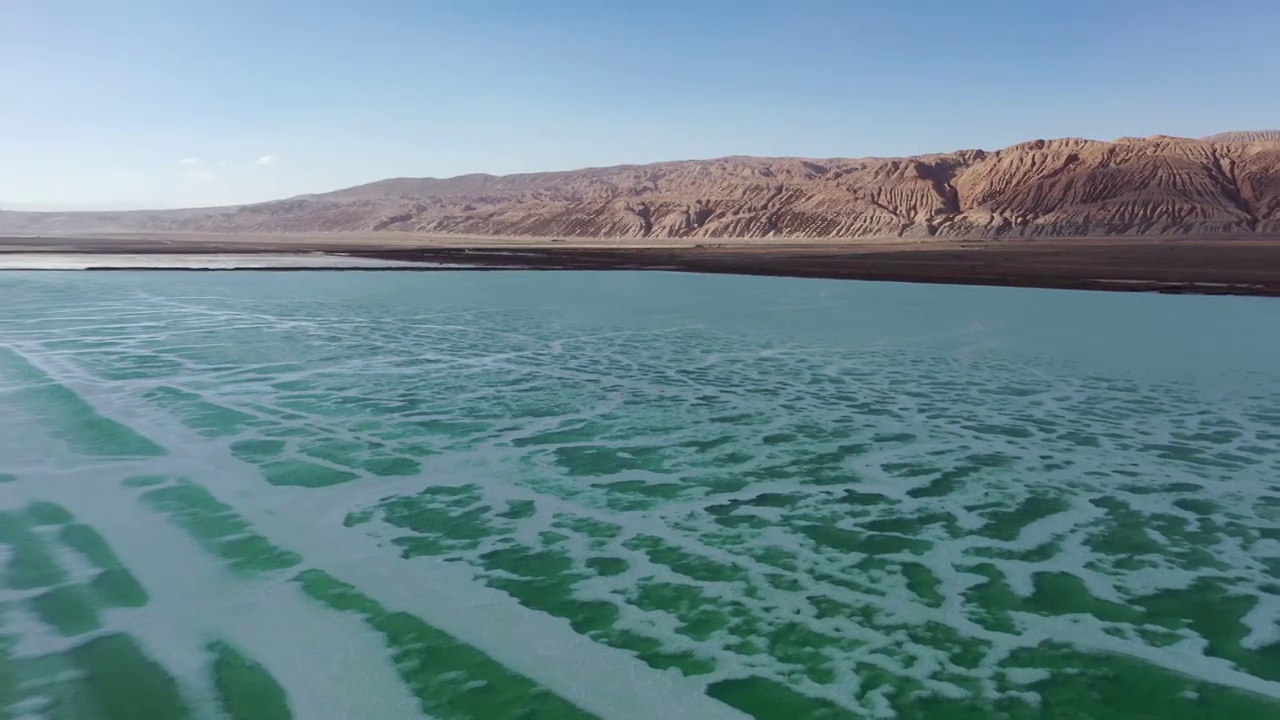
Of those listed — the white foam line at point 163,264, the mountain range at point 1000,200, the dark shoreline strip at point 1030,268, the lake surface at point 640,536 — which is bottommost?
the lake surface at point 640,536

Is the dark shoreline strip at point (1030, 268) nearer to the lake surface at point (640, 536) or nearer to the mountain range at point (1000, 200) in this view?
the lake surface at point (640, 536)

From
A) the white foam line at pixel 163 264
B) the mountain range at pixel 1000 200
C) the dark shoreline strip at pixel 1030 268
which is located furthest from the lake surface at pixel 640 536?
the mountain range at pixel 1000 200

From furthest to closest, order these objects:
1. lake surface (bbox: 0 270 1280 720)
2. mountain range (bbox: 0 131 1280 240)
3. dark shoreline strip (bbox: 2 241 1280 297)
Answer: mountain range (bbox: 0 131 1280 240), dark shoreline strip (bbox: 2 241 1280 297), lake surface (bbox: 0 270 1280 720)

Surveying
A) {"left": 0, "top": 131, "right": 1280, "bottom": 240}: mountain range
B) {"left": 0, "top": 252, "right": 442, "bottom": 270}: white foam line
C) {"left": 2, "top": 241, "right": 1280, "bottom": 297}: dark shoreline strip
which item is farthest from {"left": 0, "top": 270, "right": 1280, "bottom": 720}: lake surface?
{"left": 0, "top": 131, "right": 1280, "bottom": 240}: mountain range

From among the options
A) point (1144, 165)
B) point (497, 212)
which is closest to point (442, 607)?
point (1144, 165)

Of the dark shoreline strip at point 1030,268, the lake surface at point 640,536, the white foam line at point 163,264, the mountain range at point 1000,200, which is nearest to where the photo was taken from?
the lake surface at point 640,536

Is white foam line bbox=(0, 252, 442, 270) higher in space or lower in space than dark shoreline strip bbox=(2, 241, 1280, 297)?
lower

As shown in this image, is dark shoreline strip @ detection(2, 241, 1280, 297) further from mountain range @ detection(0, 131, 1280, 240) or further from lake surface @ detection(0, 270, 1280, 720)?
mountain range @ detection(0, 131, 1280, 240)

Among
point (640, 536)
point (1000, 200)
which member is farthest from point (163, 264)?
point (1000, 200)
